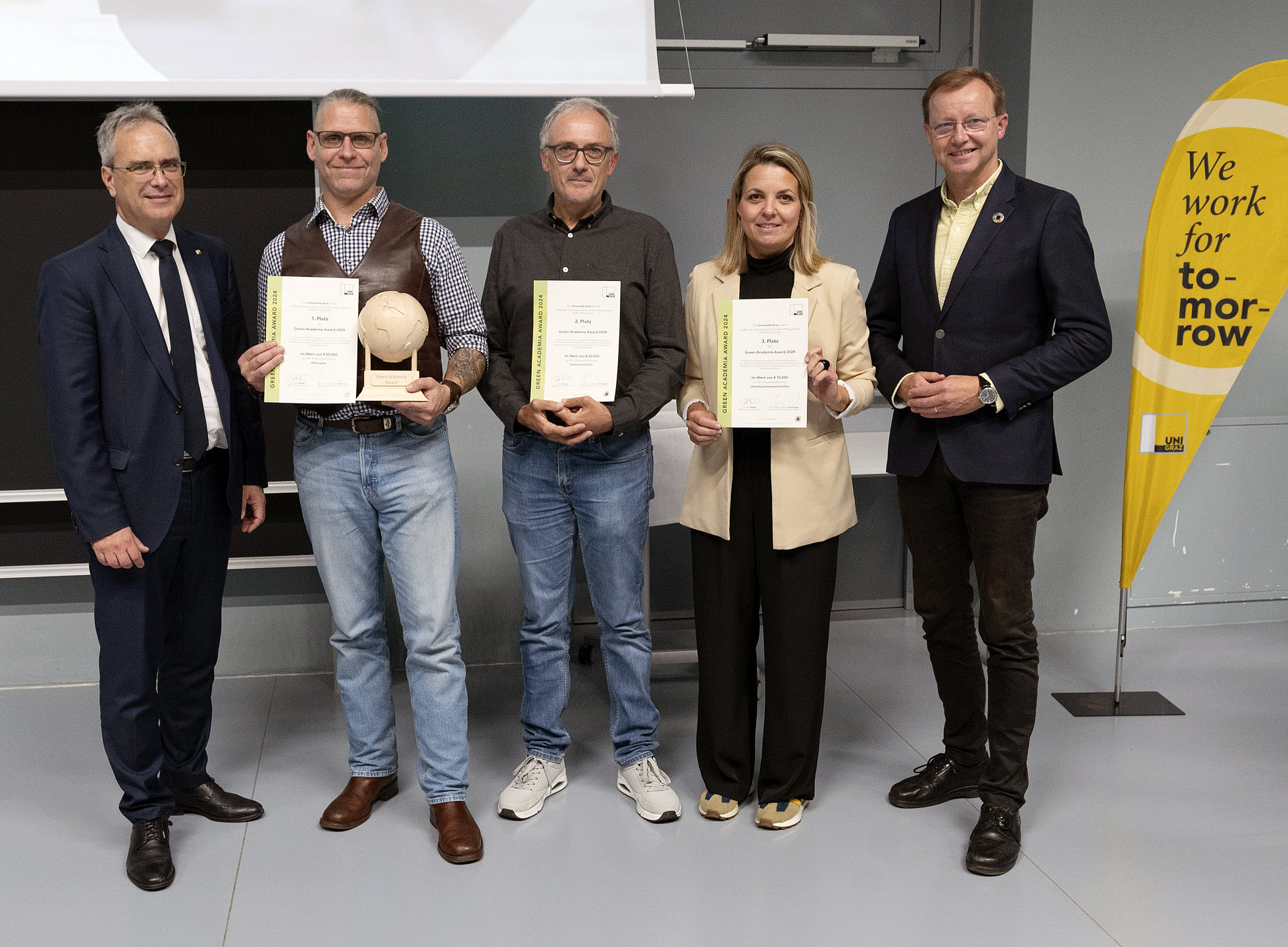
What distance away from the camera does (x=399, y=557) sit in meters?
2.57

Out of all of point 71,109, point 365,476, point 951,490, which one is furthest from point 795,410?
point 71,109

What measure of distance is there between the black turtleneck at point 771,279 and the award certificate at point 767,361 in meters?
0.08

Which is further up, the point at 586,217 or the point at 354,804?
the point at 586,217

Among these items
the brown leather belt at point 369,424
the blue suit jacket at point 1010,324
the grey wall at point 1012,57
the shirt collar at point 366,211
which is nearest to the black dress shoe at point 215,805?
the brown leather belt at point 369,424

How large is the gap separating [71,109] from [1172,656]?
4415mm

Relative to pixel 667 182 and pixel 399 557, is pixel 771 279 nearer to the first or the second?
pixel 399 557

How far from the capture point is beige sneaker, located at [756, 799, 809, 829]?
264cm

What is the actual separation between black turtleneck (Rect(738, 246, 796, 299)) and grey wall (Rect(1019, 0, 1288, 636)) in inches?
84.8

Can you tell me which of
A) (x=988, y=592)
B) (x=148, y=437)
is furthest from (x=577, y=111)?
(x=988, y=592)

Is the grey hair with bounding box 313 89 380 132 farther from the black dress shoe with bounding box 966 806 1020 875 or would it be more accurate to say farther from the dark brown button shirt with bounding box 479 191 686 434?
the black dress shoe with bounding box 966 806 1020 875

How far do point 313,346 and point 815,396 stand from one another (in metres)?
1.17

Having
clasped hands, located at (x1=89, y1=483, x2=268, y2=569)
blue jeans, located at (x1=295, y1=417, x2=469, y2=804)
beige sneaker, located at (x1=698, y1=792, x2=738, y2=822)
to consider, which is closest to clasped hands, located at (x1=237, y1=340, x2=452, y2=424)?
blue jeans, located at (x1=295, y1=417, x2=469, y2=804)

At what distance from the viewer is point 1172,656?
13.2ft

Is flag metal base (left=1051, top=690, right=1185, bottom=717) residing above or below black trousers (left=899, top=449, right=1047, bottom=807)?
below
